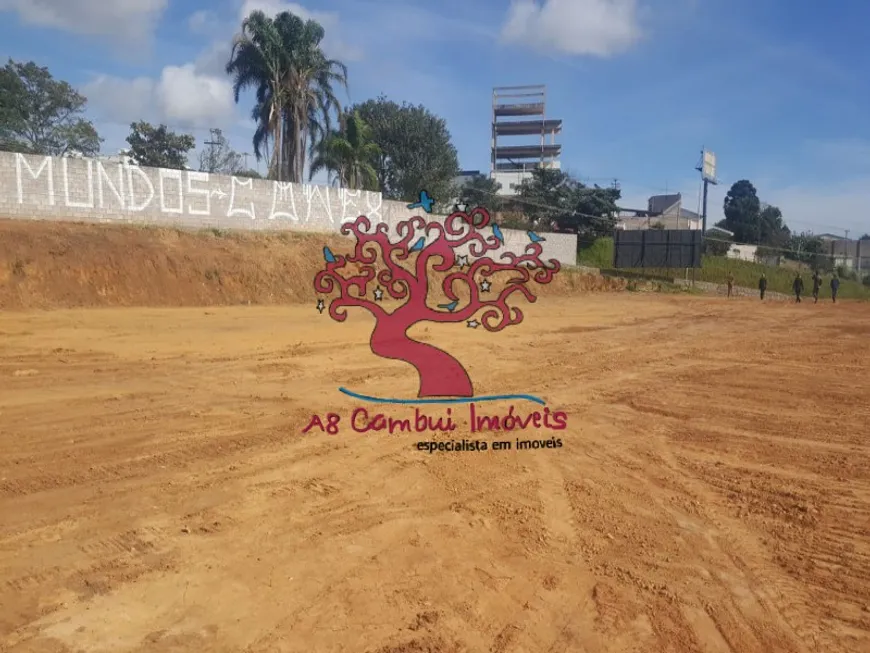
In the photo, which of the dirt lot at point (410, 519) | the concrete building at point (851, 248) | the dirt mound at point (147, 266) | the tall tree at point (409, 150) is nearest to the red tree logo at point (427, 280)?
the dirt lot at point (410, 519)

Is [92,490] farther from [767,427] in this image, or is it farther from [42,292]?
[42,292]

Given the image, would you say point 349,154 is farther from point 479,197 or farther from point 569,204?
point 569,204

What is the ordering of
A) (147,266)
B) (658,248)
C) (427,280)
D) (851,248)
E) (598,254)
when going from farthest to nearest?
1. (851,248)
2. (598,254)
3. (658,248)
4. (147,266)
5. (427,280)

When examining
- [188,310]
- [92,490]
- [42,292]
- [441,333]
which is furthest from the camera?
[188,310]

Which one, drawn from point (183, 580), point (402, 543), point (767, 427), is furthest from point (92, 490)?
point (767, 427)

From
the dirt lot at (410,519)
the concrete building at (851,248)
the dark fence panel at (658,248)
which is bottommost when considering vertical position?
the dirt lot at (410,519)

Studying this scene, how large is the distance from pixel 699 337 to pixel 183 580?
530 inches

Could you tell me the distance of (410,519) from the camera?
421 centimetres

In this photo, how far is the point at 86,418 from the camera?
611 centimetres

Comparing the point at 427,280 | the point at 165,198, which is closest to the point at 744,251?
the point at 165,198

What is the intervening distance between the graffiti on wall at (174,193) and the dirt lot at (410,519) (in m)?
9.43

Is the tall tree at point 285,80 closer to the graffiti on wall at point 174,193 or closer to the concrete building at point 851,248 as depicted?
the graffiti on wall at point 174,193

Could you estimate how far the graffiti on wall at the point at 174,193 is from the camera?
53.1 feet

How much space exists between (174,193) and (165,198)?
13.0 inches
